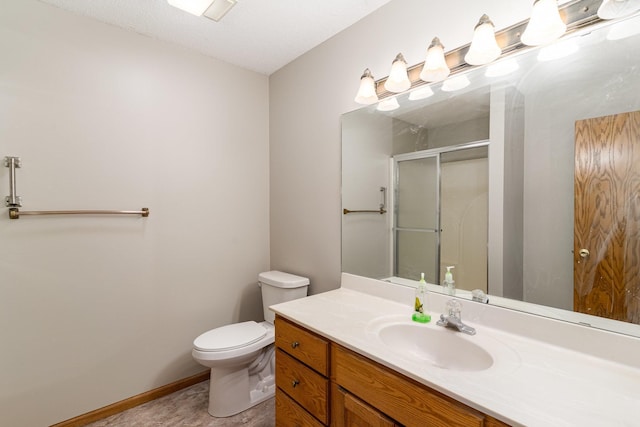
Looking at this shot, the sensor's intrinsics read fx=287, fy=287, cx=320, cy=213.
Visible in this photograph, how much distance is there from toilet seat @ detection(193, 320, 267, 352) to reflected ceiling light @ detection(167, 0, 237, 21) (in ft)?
6.20

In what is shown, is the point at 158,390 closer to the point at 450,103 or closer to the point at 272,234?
the point at 272,234

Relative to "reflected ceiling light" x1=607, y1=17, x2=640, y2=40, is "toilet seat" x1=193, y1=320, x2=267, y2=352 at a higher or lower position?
lower

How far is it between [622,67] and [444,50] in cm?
64

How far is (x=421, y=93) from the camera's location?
4.78 feet

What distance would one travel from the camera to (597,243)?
38.2 inches

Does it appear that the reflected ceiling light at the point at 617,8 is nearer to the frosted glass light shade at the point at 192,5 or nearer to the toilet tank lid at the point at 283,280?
the frosted glass light shade at the point at 192,5

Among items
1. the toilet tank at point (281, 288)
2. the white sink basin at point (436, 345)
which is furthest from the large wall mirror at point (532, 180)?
the toilet tank at point (281, 288)

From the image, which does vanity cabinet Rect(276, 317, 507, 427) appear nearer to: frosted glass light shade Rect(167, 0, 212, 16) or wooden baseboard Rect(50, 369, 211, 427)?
wooden baseboard Rect(50, 369, 211, 427)

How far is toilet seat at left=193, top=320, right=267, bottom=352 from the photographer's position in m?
1.69

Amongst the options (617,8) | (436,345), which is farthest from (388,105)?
(436,345)

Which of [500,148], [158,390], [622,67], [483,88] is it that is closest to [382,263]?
[500,148]

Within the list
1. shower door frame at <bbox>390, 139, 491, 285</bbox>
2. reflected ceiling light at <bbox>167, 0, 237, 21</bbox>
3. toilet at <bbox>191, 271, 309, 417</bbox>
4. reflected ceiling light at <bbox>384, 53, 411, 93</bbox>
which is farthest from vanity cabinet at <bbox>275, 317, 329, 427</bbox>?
reflected ceiling light at <bbox>167, 0, 237, 21</bbox>

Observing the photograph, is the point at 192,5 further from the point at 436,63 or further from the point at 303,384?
the point at 303,384

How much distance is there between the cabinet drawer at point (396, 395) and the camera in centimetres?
77
